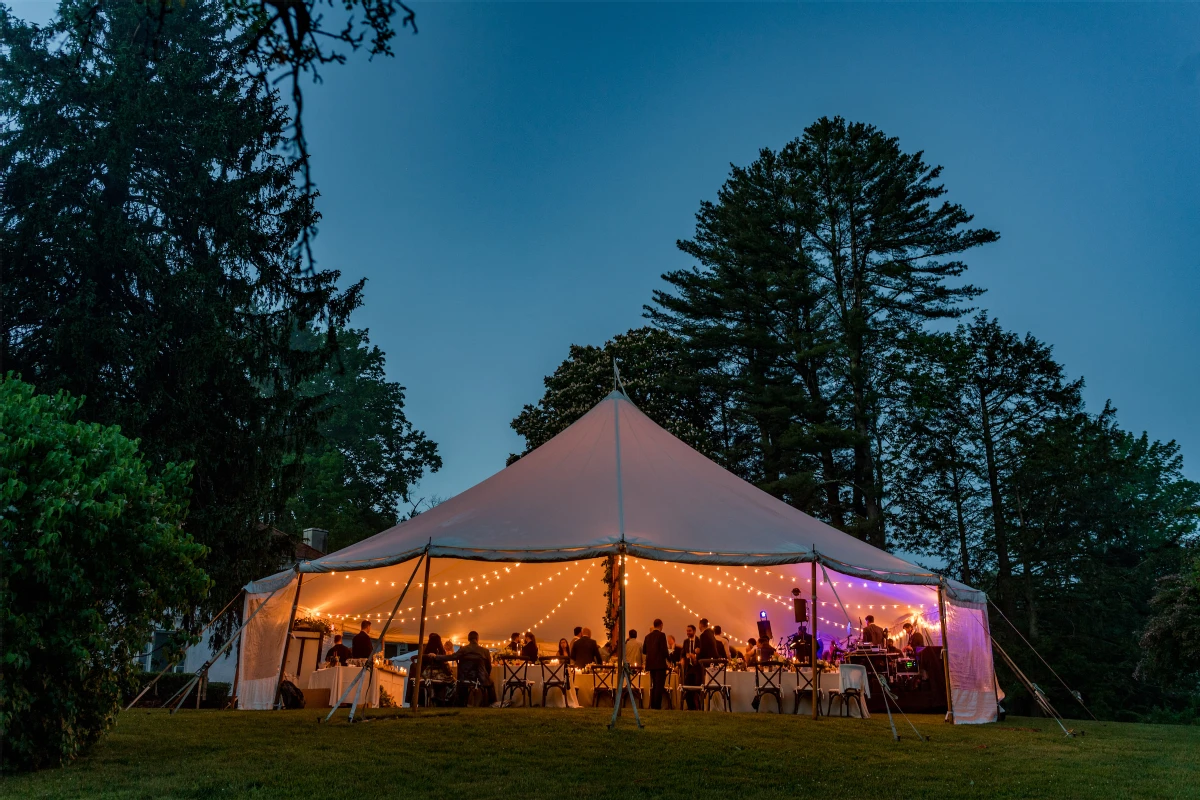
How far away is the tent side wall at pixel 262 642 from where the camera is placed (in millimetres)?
11109

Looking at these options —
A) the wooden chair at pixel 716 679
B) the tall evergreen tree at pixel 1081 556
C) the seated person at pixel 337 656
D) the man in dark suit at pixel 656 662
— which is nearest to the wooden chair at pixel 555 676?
the man in dark suit at pixel 656 662

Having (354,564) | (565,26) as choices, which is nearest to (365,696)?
(354,564)

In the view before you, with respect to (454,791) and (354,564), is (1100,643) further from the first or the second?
(454,791)

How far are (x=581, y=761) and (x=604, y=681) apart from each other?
504 cm

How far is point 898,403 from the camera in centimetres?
2536

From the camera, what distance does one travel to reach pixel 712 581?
1481 cm

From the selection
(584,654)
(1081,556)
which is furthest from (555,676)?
(1081,556)

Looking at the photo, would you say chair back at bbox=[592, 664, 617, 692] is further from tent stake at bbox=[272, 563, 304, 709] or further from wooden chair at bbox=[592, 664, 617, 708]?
tent stake at bbox=[272, 563, 304, 709]

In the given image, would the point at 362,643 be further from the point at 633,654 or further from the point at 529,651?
the point at 633,654

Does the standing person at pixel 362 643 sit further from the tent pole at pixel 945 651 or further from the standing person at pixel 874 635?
the tent pole at pixel 945 651

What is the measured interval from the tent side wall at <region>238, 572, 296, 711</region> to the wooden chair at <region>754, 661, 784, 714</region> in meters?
5.71

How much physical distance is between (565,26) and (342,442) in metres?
33.5

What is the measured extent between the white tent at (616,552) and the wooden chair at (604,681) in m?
1.42

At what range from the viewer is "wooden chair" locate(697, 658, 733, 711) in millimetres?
10961
